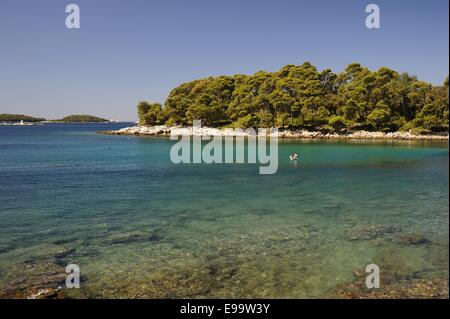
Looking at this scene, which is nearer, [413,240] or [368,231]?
[413,240]

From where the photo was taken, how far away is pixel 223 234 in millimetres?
14438

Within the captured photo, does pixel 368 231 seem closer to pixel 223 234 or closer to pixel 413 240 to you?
pixel 413 240

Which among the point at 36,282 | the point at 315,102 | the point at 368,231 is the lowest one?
the point at 36,282

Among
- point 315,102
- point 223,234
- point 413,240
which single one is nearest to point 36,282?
point 223,234

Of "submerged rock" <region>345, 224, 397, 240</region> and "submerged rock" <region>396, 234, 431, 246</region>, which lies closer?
"submerged rock" <region>396, 234, 431, 246</region>

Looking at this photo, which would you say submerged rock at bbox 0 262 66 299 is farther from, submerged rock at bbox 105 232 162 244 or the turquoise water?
submerged rock at bbox 105 232 162 244

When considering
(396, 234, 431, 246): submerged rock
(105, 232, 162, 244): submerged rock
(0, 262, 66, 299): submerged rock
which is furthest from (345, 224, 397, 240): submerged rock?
(0, 262, 66, 299): submerged rock

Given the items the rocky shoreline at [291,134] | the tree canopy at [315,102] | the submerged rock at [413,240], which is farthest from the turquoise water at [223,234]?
the tree canopy at [315,102]

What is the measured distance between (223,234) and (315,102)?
7612 centimetres

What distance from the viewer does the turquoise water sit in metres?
10.0

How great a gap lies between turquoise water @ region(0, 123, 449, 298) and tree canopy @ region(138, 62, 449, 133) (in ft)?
179

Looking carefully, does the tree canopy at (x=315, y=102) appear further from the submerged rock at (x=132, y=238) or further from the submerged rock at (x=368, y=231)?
the submerged rock at (x=132, y=238)
